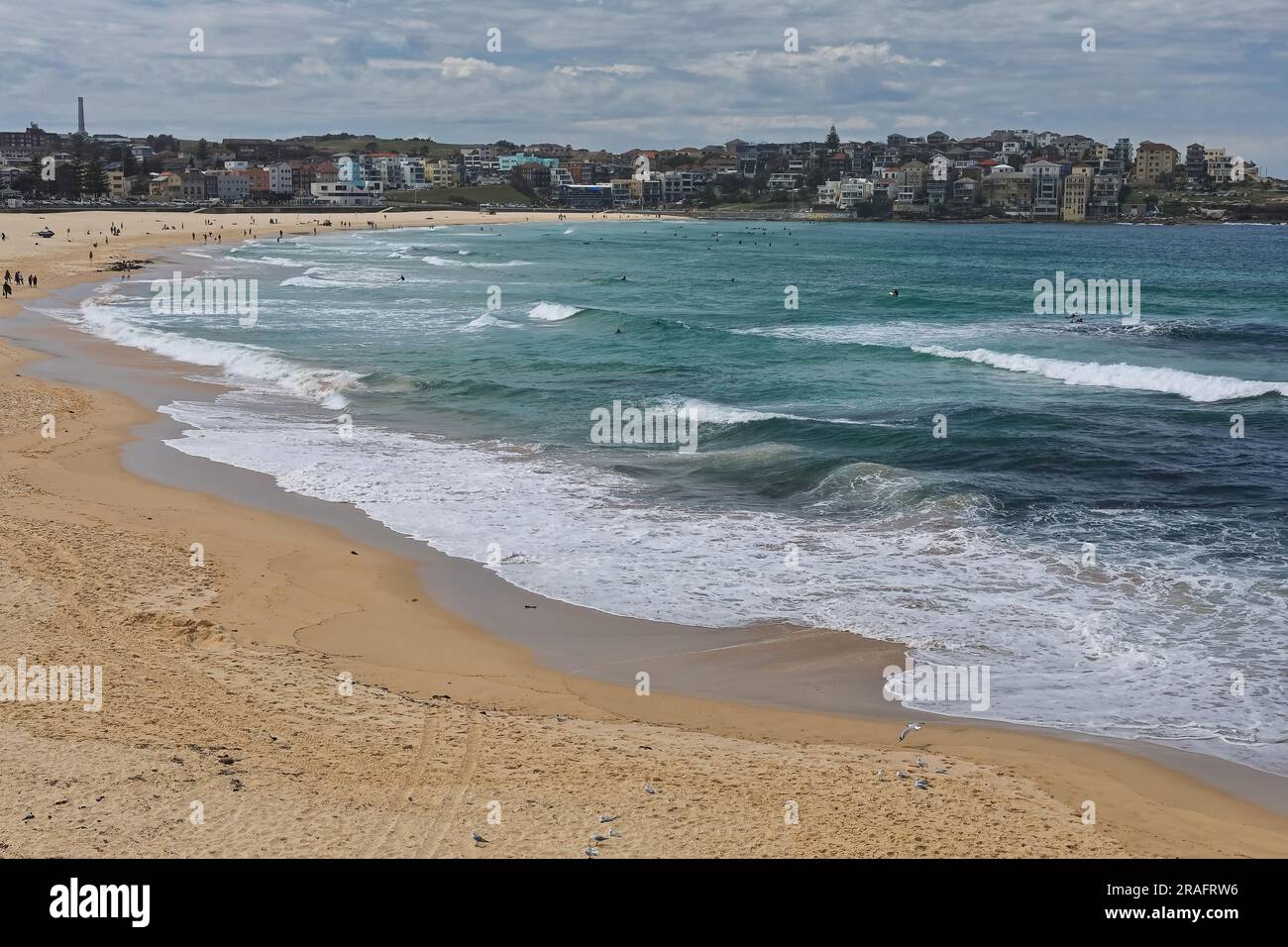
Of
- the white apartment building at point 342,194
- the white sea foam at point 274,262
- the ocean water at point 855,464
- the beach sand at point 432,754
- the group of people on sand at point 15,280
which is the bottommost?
the beach sand at point 432,754

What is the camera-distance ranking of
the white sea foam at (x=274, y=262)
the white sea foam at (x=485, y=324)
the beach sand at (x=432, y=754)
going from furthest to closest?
the white sea foam at (x=274, y=262), the white sea foam at (x=485, y=324), the beach sand at (x=432, y=754)

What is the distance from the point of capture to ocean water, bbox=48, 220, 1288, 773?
1329 cm

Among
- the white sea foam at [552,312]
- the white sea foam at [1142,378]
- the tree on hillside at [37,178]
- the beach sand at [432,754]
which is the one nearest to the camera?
the beach sand at [432,754]

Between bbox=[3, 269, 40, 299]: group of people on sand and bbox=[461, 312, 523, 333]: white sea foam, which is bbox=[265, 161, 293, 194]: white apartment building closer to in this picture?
bbox=[3, 269, 40, 299]: group of people on sand

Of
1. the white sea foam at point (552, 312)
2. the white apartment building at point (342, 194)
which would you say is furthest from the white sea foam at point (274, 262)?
the white apartment building at point (342, 194)

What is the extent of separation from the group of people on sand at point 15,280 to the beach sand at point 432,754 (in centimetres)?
3904

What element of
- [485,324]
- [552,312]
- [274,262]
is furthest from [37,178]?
[485,324]

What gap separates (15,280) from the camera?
2116 inches

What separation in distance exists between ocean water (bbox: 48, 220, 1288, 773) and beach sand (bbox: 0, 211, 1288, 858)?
150cm

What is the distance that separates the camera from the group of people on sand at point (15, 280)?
4895 centimetres

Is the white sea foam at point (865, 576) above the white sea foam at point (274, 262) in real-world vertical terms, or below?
below

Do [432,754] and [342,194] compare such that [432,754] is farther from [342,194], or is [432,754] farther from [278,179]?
[278,179]

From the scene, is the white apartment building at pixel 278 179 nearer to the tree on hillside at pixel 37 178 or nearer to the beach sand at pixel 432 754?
the tree on hillside at pixel 37 178

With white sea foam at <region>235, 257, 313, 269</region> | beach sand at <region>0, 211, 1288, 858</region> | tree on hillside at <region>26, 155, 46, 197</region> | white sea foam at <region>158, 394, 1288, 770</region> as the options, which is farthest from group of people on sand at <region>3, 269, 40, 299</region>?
tree on hillside at <region>26, 155, 46, 197</region>
